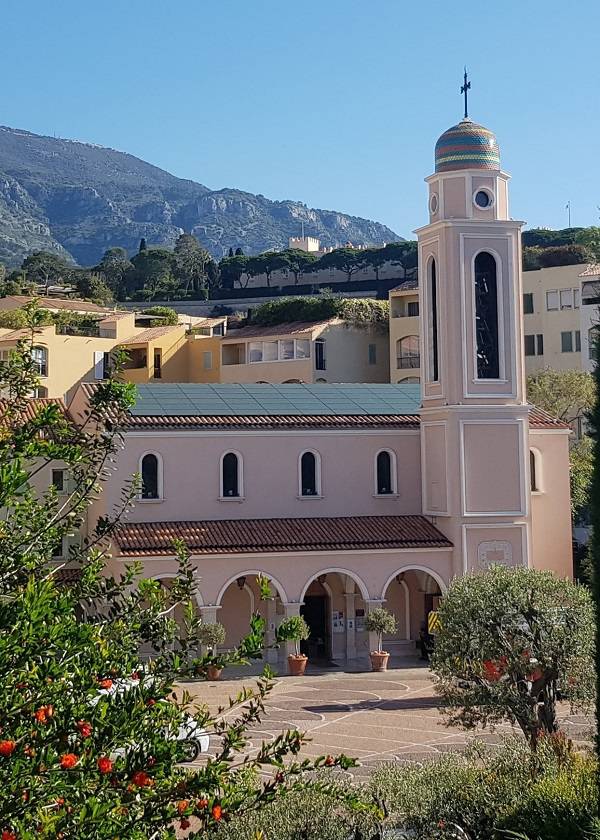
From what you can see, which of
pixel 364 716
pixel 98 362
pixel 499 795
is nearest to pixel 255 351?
pixel 98 362

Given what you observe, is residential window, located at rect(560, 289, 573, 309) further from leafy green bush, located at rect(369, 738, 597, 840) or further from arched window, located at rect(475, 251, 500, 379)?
leafy green bush, located at rect(369, 738, 597, 840)

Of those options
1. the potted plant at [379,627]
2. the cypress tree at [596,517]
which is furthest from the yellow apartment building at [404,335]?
the cypress tree at [596,517]

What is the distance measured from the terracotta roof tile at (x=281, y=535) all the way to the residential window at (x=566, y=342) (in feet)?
105

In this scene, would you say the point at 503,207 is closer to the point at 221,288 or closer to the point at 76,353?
the point at 76,353

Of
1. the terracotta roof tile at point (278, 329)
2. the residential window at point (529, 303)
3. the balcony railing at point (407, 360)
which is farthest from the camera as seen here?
the terracotta roof tile at point (278, 329)

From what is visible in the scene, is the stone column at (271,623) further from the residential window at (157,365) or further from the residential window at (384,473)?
the residential window at (157,365)

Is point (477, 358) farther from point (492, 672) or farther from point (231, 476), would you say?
point (492, 672)

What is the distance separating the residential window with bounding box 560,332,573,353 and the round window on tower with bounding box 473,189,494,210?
31.5m

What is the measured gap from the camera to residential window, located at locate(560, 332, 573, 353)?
68250mm

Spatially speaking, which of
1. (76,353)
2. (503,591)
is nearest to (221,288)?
(76,353)

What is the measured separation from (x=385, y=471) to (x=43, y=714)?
1270 inches

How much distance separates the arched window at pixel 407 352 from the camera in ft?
242

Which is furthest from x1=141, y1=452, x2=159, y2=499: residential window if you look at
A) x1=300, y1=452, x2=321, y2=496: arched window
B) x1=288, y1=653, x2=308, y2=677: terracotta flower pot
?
x1=288, y1=653, x2=308, y2=677: terracotta flower pot

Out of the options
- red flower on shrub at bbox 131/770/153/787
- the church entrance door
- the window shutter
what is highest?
the window shutter
